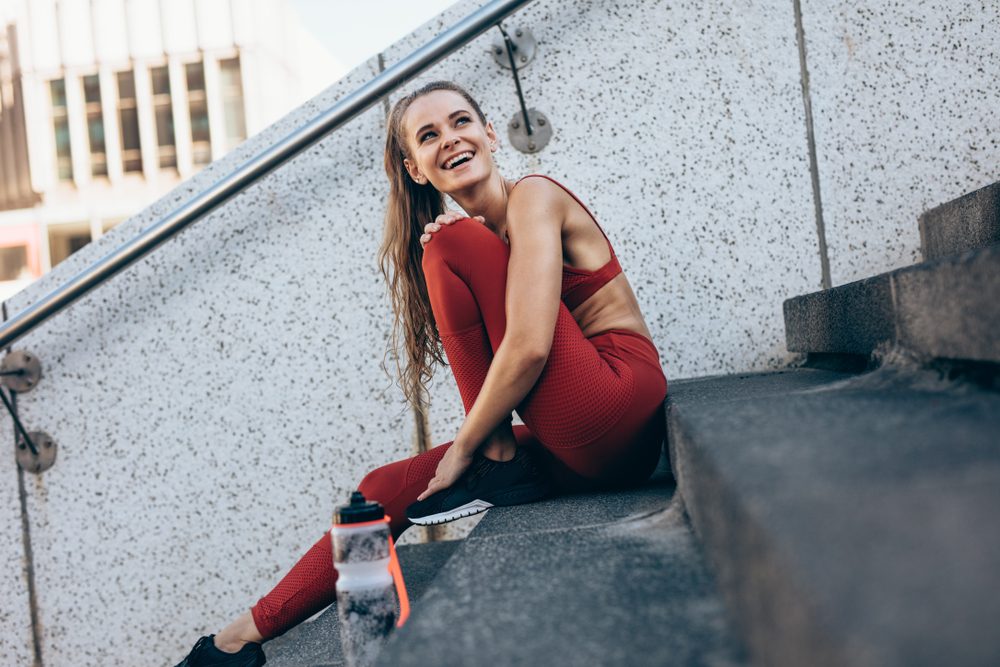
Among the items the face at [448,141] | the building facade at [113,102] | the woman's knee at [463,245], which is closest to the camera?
the woman's knee at [463,245]

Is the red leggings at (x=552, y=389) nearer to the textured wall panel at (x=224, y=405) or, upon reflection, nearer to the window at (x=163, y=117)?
the textured wall panel at (x=224, y=405)

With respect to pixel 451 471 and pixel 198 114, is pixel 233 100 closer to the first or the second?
pixel 198 114

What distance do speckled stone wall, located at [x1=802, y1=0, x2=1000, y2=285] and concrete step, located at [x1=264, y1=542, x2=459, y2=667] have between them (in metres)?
1.59

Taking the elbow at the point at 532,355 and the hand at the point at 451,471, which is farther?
the hand at the point at 451,471

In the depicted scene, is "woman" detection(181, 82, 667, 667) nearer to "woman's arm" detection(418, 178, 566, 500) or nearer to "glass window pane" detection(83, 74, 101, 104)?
"woman's arm" detection(418, 178, 566, 500)

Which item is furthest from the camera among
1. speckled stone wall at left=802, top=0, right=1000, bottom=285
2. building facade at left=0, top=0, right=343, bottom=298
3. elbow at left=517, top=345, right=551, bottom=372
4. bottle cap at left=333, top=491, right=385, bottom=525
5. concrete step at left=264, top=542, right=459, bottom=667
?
building facade at left=0, top=0, right=343, bottom=298

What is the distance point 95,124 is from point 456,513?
931 inches

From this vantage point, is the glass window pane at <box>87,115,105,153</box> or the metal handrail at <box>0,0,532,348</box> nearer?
the metal handrail at <box>0,0,532,348</box>

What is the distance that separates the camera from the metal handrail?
247cm

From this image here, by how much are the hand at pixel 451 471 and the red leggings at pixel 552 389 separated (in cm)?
14

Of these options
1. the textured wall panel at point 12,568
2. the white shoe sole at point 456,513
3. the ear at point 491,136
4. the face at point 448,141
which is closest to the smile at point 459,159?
the face at point 448,141

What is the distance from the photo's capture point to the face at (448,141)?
2.24 m

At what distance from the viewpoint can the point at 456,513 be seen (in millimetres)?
1849

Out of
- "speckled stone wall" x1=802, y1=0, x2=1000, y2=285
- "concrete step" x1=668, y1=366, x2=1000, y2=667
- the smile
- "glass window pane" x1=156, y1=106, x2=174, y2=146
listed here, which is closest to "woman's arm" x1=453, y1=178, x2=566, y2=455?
the smile
